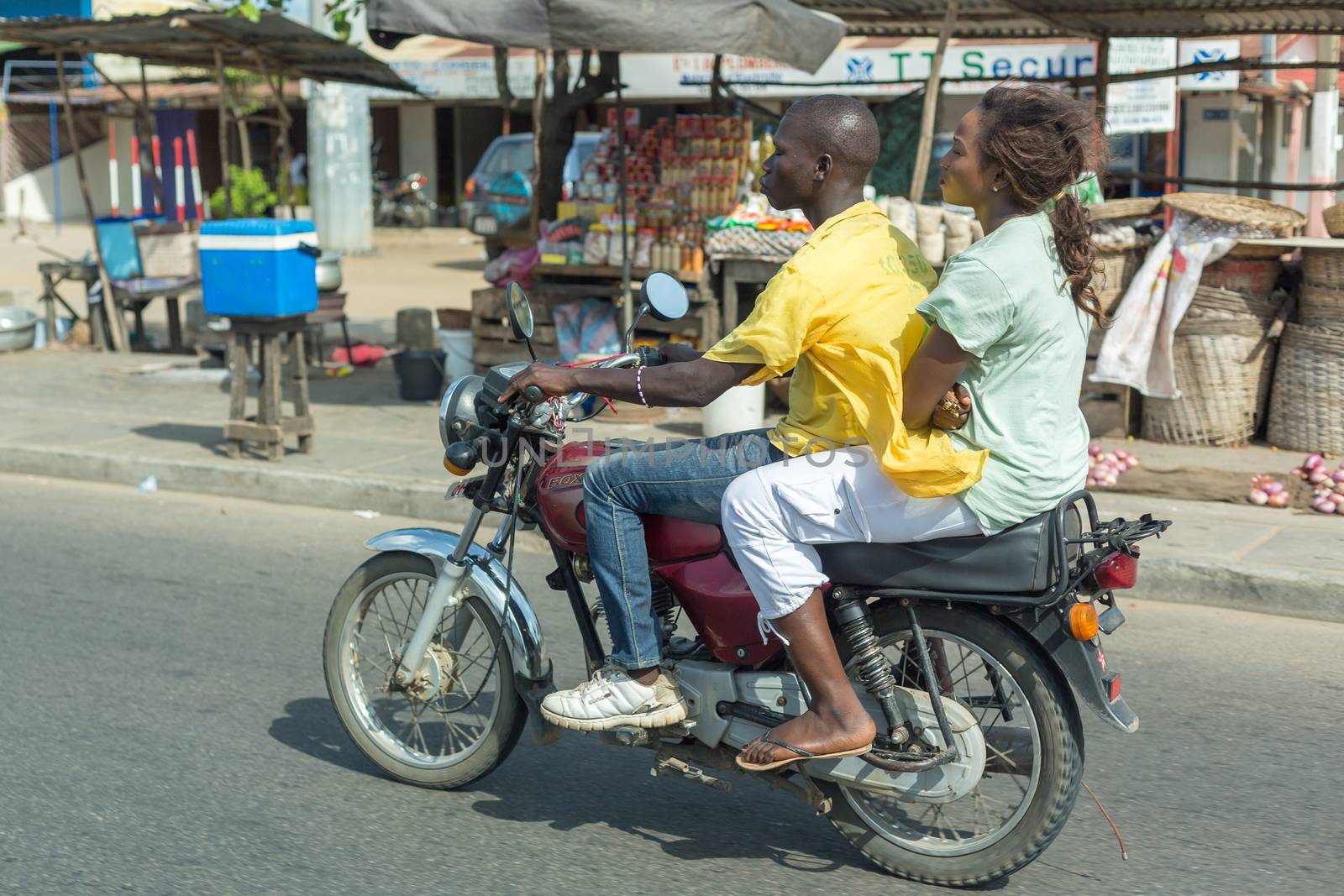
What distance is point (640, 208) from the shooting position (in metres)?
9.34

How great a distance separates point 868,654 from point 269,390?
559 cm

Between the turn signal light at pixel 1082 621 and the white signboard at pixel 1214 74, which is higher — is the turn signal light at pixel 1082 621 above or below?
below

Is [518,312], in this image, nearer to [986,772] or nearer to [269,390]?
[986,772]

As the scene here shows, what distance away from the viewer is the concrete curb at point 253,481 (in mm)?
7254

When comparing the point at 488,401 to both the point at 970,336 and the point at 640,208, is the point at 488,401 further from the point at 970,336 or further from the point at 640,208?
the point at 640,208

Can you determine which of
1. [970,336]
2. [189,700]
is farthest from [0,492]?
[970,336]

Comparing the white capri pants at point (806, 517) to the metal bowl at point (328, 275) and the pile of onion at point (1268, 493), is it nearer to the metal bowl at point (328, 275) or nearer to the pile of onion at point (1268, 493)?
the pile of onion at point (1268, 493)

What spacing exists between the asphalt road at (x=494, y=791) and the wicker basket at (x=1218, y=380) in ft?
9.19

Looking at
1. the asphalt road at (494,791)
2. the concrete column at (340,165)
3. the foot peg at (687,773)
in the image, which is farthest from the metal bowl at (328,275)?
the concrete column at (340,165)

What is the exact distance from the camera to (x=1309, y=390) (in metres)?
7.81

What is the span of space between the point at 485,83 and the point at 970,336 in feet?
75.9

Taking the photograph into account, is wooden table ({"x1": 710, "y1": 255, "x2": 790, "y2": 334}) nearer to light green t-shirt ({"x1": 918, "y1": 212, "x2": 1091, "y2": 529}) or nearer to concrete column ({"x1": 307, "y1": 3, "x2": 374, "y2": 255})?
light green t-shirt ({"x1": 918, "y1": 212, "x2": 1091, "y2": 529})

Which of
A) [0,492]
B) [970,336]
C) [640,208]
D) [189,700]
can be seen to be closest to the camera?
[970,336]

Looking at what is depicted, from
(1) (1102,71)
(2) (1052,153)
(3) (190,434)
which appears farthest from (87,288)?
(2) (1052,153)
